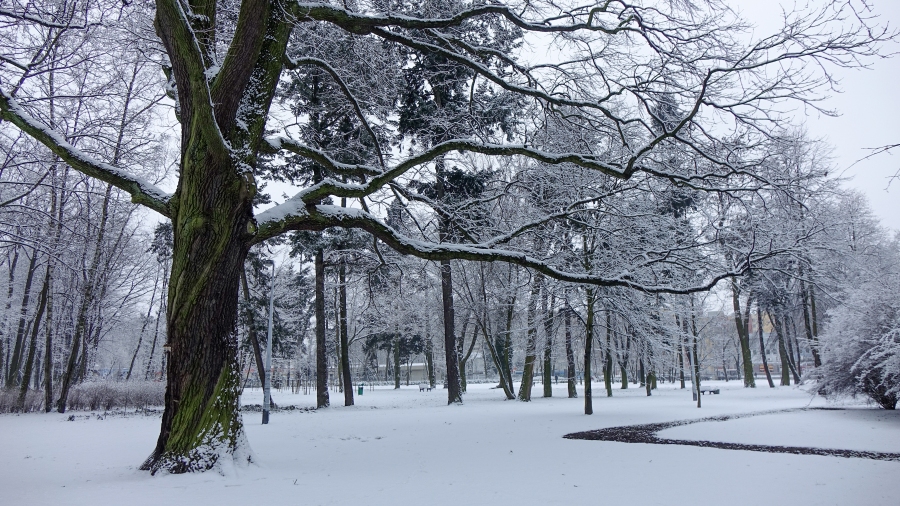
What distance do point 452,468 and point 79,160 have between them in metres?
5.82

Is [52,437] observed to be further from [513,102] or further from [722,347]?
[722,347]

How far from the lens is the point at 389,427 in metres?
11.6

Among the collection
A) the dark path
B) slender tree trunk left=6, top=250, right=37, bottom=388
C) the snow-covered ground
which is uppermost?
slender tree trunk left=6, top=250, right=37, bottom=388

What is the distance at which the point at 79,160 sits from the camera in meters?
6.02

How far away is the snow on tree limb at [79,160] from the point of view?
5762mm

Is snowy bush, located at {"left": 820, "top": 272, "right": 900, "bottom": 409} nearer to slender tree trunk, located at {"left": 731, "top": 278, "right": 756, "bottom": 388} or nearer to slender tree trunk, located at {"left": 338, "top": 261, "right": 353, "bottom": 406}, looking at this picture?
slender tree trunk, located at {"left": 731, "top": 278, "right": 756, "bottom": 388}

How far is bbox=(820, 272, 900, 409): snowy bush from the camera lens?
12.6 m

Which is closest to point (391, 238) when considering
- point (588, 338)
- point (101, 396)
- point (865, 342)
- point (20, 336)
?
point (588, 338)

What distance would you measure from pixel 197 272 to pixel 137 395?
17.3m

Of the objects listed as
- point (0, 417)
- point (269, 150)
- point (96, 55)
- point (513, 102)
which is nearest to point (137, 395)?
point (0, 417)

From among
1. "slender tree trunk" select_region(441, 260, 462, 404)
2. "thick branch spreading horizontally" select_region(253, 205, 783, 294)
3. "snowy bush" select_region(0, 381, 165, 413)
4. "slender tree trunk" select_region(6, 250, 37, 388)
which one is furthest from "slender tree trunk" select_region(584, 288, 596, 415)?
"slender tree trunk" select_region(6, 250, 37, 388)

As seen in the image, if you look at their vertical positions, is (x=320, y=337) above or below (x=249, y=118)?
below

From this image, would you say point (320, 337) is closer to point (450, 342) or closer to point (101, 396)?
point (450, 342)

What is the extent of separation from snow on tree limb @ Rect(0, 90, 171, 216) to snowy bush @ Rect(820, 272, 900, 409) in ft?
47.9
